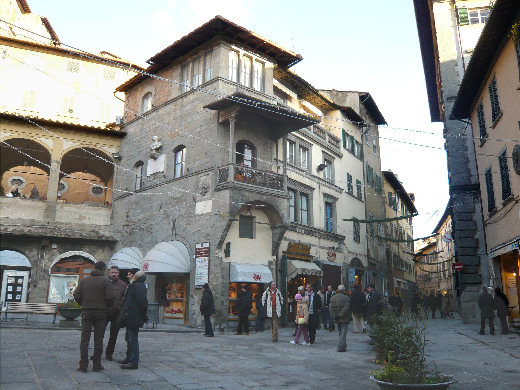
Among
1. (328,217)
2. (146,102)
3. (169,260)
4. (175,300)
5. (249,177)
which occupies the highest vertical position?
(146,102)

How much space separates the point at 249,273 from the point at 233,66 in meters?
9.24

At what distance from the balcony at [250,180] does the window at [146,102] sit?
7.58m

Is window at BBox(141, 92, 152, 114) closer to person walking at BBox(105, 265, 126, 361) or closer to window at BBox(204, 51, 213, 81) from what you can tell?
window at BBox(204, 51, 213, 81)

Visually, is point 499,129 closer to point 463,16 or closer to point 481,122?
point 481,122

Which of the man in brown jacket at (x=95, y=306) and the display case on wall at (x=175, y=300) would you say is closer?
the man in brown jacket at (x=95, y=306)

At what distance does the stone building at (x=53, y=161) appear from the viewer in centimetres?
2222

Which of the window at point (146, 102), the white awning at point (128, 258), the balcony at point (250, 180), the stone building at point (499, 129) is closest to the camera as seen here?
the stone building at point (499, 129)

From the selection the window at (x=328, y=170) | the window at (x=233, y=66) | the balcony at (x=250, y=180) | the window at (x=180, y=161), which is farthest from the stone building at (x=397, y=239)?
the window at (x=180, y=161)

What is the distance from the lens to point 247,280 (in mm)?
18875

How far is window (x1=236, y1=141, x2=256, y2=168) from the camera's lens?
67.5 ft

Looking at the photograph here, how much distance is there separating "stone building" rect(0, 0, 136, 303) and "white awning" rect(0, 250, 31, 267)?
0.04 meters

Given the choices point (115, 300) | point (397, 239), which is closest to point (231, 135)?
point (115, 300)

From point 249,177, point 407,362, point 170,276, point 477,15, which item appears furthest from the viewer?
point 477,15

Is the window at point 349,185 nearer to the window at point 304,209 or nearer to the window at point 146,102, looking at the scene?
the window at point 304,209
